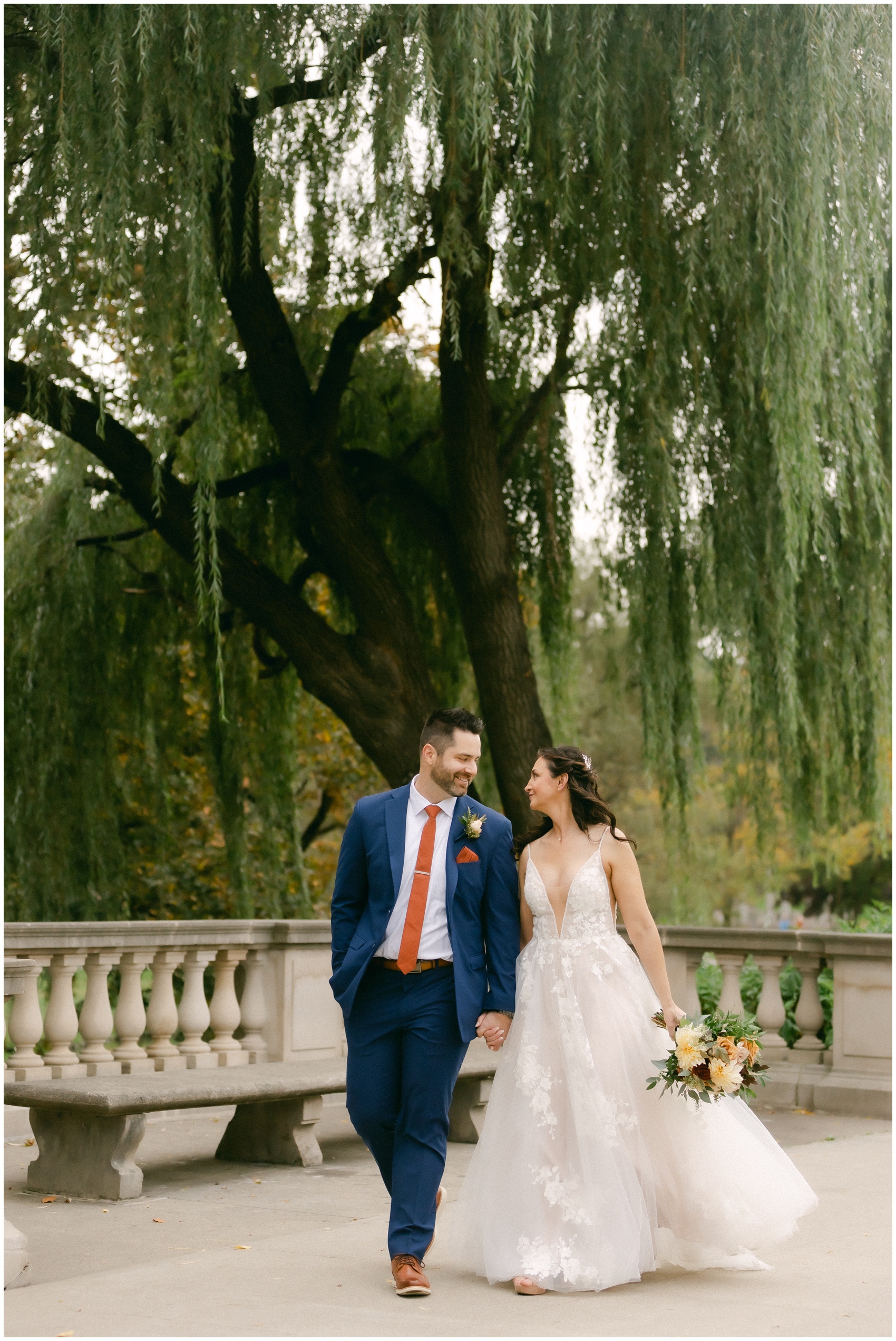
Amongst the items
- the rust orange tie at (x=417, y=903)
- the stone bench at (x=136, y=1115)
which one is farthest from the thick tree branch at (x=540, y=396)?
the rust orange tie at (x=417, y=903)

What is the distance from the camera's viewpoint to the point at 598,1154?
15.8 ft

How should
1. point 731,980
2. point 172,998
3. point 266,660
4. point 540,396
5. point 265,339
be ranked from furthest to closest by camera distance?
point 266,660
point 540,396
point 265,339
point 731,980
point 172,998

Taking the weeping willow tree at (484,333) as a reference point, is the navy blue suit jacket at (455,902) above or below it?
below

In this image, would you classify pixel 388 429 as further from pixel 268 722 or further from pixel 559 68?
pixel 559 68

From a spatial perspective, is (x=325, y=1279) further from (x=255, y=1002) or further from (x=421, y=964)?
(x=255, y=1002)

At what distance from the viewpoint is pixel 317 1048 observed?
354 inches

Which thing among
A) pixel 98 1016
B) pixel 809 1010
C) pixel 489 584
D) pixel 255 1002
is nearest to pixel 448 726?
pixel 98 1016

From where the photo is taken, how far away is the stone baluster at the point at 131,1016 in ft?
26.7

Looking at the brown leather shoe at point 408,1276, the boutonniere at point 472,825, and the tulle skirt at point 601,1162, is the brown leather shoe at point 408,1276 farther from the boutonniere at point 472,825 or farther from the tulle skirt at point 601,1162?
the boutonniere at point 472,825

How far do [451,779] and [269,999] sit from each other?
4465 millimetres

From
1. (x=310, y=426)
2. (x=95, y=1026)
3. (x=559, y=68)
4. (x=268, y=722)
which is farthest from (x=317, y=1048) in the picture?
(x=559, y=68)

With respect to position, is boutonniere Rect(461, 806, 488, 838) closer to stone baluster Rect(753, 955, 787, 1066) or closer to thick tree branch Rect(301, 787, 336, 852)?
stone baluster Rect(753, 955, 787, 1066)

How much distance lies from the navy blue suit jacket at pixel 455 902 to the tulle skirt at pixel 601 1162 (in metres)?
0.24

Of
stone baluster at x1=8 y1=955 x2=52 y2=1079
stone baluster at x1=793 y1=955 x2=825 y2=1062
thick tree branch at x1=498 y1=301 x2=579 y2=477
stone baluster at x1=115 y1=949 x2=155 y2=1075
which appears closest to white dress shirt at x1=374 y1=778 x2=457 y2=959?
stone baluster at x1=8 y1=955 x2=52 y2=1079
